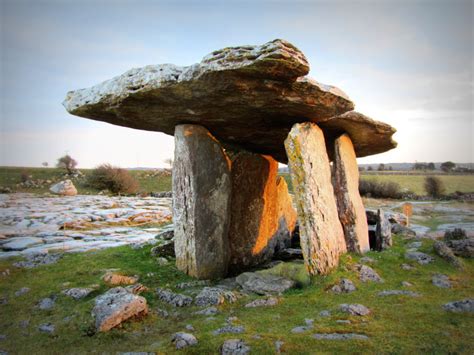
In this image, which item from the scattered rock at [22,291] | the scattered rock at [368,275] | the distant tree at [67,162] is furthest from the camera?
the distant tree at [67,162]

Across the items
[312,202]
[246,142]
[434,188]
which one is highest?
[246,142]

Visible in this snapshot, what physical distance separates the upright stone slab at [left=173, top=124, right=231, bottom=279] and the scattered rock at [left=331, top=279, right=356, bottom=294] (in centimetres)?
256

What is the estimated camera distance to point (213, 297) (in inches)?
215

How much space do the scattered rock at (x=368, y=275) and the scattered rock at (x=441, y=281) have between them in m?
0.87

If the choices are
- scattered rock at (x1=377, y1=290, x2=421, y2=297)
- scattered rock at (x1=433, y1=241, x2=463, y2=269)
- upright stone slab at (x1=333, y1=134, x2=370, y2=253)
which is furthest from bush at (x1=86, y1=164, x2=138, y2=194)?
scattered rock at (x1=377, y1=290, x2=421, y2=297)

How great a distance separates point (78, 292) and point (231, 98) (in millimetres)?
4102

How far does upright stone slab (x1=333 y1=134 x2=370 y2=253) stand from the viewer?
Answer: 25.8ft

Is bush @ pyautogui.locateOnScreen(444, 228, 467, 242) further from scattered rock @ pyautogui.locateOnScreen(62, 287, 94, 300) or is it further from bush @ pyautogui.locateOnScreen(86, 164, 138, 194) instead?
bush @ pyautogui.locateOnScreen(86, 164, 138, 194)

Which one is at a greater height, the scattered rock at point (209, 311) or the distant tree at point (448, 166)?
the distant tree at point (448, 166)

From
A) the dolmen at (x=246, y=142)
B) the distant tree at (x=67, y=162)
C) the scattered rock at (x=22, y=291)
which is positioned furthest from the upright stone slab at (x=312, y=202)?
the distant tree at (x=67, y=162)

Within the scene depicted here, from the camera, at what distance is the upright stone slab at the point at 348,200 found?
7855 millimetres

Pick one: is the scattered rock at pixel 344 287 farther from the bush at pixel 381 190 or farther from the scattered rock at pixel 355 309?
the bush at pixel 381 190

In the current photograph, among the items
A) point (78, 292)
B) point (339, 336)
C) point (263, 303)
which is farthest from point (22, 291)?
point (339, 336)

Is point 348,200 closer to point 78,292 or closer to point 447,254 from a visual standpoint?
point 447,254
